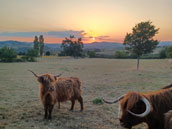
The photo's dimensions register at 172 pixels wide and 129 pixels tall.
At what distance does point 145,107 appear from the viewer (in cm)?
327

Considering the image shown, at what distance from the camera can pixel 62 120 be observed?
583 cm

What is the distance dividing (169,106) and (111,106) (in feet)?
13.4

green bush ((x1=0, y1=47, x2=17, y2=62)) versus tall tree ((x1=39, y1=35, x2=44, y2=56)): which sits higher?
tall tree ((x1=39, y1=35, x2=44, y2=56))

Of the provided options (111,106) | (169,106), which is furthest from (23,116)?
(169,106)

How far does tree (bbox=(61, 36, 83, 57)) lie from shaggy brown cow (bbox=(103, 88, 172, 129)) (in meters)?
73.5

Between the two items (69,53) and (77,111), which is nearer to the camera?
(77,111)

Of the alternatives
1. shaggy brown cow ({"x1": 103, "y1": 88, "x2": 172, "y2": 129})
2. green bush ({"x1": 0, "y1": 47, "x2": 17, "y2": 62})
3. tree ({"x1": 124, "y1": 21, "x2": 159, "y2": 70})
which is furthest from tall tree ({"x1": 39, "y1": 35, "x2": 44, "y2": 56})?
shaggy brown cow ({"x1": 103, "y1": 88, "x2": 172, "y2": 129})

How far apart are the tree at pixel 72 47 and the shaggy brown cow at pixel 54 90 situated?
230 ft

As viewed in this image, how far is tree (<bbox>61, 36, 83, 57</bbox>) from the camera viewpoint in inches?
3022

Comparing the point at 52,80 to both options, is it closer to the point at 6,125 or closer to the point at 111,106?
the point at 6,125

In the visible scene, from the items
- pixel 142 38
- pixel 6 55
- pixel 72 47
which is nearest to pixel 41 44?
pixel 72 47

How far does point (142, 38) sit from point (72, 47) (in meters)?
53.0

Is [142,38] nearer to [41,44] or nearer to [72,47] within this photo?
[72,47]

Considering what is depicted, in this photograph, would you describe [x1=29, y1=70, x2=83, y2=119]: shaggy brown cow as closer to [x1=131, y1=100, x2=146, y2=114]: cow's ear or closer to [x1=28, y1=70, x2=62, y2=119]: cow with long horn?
[x1=28, y1=70, x2=62, y2=119]: cow with long horn
